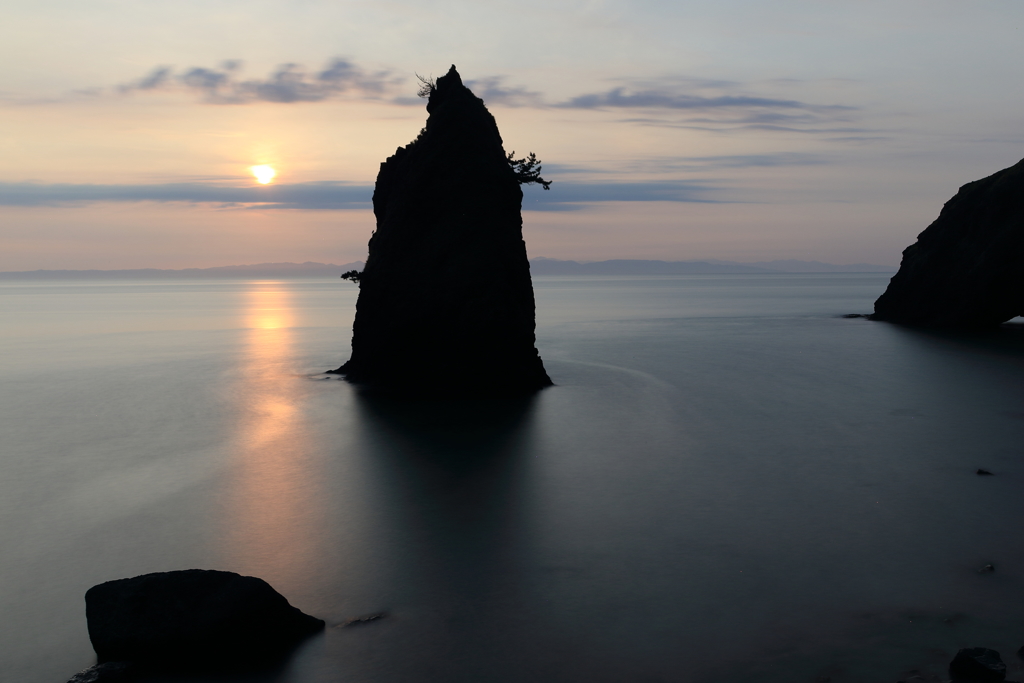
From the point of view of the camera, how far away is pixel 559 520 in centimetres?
1495

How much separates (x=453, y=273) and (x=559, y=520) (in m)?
14.3

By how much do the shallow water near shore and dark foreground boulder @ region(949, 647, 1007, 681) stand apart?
336mm

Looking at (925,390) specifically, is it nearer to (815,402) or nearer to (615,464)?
(815,402)

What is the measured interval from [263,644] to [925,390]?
29.5m

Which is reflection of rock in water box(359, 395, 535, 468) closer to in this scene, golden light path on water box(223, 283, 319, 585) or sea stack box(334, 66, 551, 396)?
sea stack box(334, 66, 551, 396)

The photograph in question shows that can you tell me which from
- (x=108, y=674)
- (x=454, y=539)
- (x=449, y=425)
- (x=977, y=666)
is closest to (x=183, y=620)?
(x=108, y=674)

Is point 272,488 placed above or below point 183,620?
below

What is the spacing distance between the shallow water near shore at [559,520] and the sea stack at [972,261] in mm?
17174

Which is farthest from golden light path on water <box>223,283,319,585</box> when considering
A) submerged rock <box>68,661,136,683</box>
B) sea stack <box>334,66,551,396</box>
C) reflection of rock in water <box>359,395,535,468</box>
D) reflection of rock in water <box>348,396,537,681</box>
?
sea stack <box>334,66,551,396</box>

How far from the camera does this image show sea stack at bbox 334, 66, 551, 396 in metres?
27.3

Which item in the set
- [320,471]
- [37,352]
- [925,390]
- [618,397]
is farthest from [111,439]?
[37,352]

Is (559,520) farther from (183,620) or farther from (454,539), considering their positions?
(183,620)

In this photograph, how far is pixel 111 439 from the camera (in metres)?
23.8

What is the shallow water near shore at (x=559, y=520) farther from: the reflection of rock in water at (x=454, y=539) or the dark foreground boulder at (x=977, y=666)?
the dark foreground boulder at (x=977, y=666)
